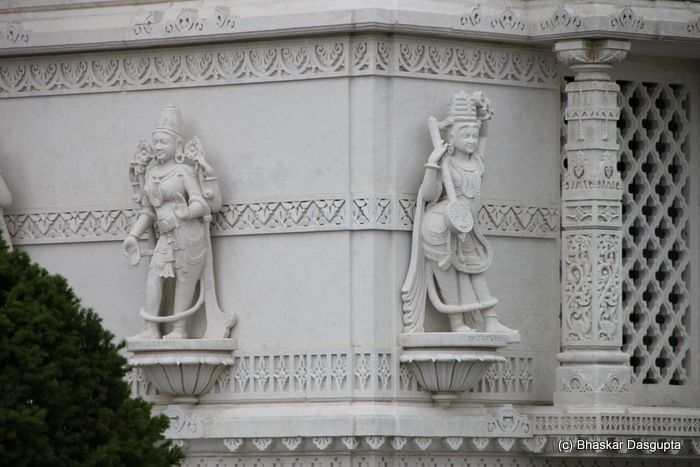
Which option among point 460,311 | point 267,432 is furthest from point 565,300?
point 267,432

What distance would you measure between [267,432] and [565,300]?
2768mm

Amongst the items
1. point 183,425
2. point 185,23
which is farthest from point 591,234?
point 185,23

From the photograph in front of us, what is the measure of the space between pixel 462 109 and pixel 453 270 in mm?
1334

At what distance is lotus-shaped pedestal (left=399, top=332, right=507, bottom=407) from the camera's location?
22438 mm

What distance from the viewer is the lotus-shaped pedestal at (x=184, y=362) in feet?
75.5

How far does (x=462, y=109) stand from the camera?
2272 centimetres

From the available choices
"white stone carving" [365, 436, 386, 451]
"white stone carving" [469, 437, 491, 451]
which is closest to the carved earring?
"white stone carving" [365, 436, 386, 451]

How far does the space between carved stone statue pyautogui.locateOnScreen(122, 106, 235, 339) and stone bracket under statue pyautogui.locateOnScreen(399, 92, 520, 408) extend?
171 cm

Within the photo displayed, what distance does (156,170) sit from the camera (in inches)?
915

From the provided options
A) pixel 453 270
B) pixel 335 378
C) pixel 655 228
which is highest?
pixel 655 228

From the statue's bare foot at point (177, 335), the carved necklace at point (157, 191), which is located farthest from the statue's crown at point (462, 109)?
the statue's bare foot at point (177, 335)

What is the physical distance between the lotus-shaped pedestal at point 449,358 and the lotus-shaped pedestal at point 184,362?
5.27ft

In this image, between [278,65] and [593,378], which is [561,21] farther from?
[593,378]

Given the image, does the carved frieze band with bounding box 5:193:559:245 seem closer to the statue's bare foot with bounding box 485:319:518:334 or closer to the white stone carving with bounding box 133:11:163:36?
the statue's bare foot with bounding box 485:319:518:334
